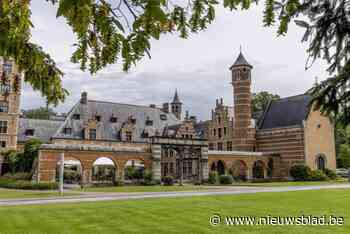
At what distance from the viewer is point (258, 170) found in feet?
140

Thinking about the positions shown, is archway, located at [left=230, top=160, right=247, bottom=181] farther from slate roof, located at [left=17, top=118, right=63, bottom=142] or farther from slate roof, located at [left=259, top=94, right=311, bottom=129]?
slate roof, located at [left=17, top=118, right=63, bottom=142]

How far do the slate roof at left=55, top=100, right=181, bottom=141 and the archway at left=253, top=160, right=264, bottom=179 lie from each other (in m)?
11.6

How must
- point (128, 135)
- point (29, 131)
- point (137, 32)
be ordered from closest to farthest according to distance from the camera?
point (137, 32), point (128, 135), point (29, 131)

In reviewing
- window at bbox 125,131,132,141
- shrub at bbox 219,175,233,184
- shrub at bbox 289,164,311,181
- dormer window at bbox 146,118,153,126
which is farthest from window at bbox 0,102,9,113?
shrub at bbox 289,164,311,181

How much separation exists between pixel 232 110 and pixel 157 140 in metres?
18.8

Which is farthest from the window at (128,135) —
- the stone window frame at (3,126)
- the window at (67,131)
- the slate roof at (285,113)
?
the slate roof at (285,113)

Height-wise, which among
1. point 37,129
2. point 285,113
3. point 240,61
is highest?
point 240,61

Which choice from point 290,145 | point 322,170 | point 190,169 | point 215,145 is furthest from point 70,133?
point 322,170

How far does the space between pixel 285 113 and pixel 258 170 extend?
28.6 ft

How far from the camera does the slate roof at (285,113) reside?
43.3 metres

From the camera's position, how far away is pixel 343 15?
404 cm

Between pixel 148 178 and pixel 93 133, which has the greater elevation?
pixel 93 133

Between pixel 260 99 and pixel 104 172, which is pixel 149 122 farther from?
pixel 260 99

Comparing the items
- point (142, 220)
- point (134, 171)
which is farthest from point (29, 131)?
point (142, 220)
